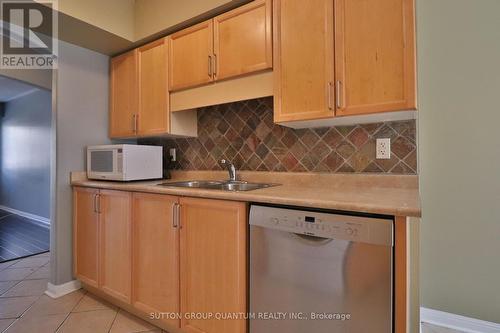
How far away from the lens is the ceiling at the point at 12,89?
471 centimetres

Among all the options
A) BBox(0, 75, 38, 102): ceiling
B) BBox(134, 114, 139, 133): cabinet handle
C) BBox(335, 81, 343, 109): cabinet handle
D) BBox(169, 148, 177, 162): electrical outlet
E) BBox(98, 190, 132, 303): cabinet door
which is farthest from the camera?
BBox(0, 75, 38, 102): ceiling

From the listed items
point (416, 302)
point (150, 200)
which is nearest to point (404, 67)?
point (416, 302)

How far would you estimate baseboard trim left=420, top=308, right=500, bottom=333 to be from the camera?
5.35 feet

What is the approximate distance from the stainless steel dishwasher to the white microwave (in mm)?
1322

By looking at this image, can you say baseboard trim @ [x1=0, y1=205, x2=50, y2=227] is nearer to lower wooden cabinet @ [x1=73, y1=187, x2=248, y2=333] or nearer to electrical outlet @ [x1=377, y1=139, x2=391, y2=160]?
lower wooden cabinet @ [x1=73, y1=187, x2=248, y2=333]

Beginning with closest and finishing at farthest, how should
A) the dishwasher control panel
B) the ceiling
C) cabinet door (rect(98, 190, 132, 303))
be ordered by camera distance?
the dishwasher control panel, cabinet door (rect(98, 190, 132, 303)), the ceiling

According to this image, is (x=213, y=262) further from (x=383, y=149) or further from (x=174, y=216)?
(x=383, y=149)

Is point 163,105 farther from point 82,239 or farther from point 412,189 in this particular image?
point 412,189

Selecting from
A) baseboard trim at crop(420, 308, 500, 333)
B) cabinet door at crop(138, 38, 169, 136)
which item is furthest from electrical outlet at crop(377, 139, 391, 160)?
cabinet door at crop(138, 38, 169, 136)

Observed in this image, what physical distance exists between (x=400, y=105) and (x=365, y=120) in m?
0.31

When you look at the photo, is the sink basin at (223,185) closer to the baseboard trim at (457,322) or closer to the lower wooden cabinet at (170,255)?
the lower wooden cabinet at (170,255)

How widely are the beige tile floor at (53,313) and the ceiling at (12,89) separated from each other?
3671 millimetres

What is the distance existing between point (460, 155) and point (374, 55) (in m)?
0.93
